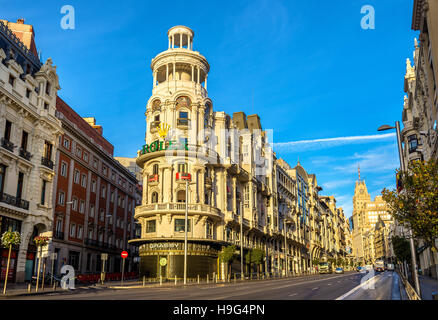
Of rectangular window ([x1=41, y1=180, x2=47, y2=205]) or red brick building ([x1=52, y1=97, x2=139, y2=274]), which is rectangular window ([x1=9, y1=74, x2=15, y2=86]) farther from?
rectangular window ([x1=41, y1=180, x2=47, y2=205])

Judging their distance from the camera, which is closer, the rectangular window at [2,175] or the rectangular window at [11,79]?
the rectangular window at [2,175]

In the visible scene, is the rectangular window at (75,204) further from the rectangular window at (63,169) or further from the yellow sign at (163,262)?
the yellow sign at (163,262)

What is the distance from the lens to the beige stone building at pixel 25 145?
34531mm

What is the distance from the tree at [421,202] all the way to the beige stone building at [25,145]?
1199 inches

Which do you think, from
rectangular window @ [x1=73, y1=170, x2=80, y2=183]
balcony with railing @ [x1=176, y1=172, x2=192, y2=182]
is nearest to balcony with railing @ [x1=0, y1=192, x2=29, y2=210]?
rectangular window @ [x1=73, y1=170, x2=80, y2=183]

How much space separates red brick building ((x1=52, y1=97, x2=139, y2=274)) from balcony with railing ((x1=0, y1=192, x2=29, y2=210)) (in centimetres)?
803

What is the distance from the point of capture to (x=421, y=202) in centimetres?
2202

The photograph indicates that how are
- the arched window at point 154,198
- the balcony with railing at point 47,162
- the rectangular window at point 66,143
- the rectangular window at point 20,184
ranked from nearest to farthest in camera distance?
the rectangular window at point 20,184, the balcony with railing at point 47,162, the rectangular window at point 66,143, the arched window at point 154,198

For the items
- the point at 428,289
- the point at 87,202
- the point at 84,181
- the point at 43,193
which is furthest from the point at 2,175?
the point at 428,289

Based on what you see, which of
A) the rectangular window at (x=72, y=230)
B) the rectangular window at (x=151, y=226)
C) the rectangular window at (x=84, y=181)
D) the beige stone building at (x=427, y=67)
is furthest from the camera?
the rectangular window at (x=84, y=181)

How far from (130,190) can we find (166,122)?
76.3 ft

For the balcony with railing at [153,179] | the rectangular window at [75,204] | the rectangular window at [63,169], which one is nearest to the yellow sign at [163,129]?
the balcony with railing at [153,179]
